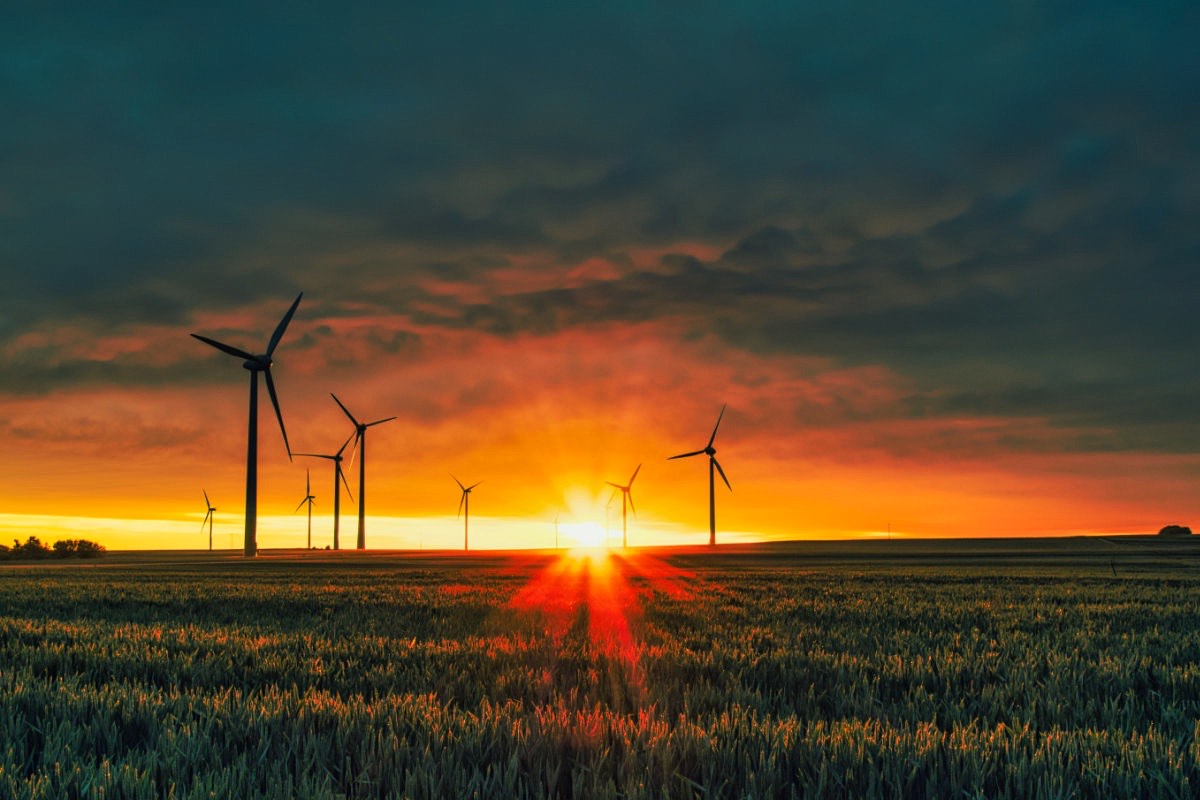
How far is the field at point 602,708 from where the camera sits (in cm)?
482

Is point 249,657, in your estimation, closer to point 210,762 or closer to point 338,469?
point 210,762

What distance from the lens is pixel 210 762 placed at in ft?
Result: 17.5

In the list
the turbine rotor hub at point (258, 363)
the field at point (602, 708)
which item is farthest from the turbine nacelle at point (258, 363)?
the field at point (602, 708)

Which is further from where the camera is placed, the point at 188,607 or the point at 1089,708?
the point at 188,607

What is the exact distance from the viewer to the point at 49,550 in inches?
6521

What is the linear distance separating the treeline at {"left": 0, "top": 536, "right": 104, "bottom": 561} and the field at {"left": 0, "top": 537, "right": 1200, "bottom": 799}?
17569 centimetres

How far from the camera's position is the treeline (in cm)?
15838

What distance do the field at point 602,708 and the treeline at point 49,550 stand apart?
175689 mm

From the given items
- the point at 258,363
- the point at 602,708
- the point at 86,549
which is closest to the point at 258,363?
the point at 258,363

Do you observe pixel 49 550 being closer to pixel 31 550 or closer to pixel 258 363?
pixel 31 550

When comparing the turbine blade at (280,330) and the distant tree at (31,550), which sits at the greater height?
the turbine blade at (280,330)

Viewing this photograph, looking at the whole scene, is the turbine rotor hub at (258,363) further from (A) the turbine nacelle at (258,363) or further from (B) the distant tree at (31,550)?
(B) the distant tree at (31,550)

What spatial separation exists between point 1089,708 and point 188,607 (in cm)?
2063

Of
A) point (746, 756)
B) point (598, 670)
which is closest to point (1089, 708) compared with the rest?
point (746, 756)
